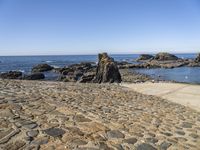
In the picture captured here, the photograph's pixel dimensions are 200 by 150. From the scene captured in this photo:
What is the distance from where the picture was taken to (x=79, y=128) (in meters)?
6.55

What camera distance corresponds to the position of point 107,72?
A: 95.3 ft

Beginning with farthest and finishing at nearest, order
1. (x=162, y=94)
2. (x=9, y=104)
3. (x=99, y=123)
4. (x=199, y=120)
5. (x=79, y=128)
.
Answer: (x=162, y=94) → (x=199, y=120) → (x=9, y=104) → (x=99, y=123) → (x=79, y=128)

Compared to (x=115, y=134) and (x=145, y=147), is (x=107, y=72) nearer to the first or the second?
(x=115, y=134)

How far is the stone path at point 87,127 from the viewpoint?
18.5ft

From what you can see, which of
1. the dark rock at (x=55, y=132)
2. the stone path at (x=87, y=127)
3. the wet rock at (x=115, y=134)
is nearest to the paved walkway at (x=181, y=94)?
the stone path at (x=87, y=127)

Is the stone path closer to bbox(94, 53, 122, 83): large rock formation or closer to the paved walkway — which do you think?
the paved walkway

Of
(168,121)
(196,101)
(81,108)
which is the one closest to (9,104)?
(81,108)

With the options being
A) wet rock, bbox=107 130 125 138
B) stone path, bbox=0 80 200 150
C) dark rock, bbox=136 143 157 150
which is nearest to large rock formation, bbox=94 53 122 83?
stone path, bbox=0 80 200 150

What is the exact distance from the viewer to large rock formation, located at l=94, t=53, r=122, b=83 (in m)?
28.7

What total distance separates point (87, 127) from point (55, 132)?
922mm

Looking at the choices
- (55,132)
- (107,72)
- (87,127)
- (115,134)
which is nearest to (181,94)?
(115,134)

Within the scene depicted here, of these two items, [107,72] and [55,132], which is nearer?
[55,132]

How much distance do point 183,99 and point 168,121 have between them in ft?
18.9

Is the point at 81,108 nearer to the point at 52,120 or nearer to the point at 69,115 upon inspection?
the point at 69,115
